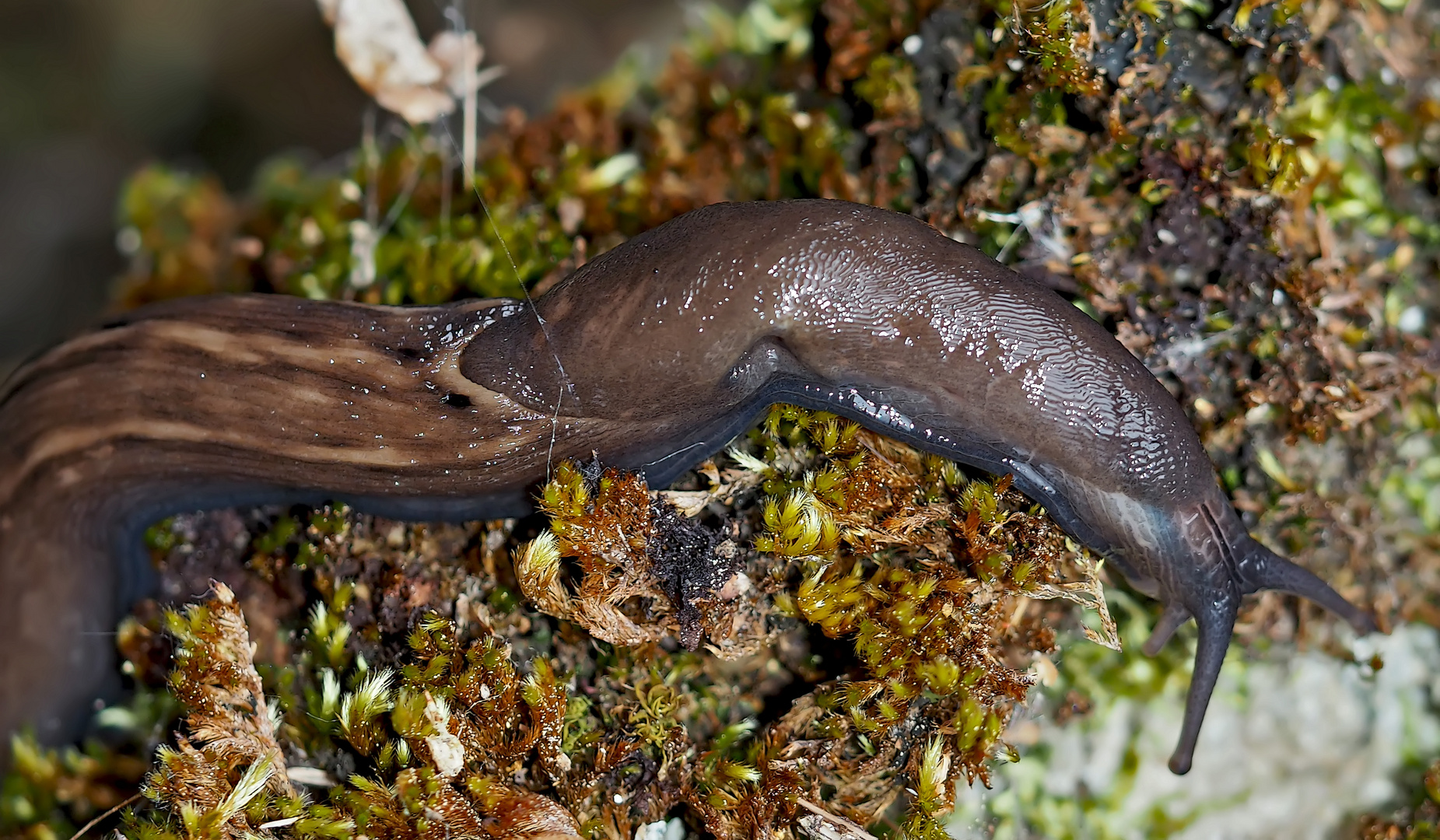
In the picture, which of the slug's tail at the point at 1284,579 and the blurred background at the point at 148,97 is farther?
the blurred background at the point at 148,97

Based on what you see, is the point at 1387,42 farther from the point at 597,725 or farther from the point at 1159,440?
the point at 597,725

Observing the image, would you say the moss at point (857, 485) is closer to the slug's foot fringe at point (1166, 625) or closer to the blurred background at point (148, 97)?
the slug's foot fringe at point (1166, 625)

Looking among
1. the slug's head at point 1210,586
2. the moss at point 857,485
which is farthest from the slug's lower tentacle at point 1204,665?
the moss at point 857,485

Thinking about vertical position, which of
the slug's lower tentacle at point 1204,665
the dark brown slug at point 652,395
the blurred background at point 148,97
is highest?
the blurred background at point 148,97

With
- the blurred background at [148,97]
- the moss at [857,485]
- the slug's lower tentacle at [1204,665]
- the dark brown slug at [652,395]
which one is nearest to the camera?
the dark brown slug at [652,395]

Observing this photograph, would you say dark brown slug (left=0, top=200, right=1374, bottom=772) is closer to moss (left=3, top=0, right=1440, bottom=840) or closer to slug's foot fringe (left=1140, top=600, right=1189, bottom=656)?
slug's foot fringe (left=1140, top=600, right=1189, bottom=656)

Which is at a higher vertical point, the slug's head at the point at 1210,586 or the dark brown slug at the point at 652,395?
the dark brown slug at the point at 652,395

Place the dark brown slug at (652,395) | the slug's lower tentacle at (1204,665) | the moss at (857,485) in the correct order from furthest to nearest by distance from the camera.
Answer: the slug's lower tentacle at (1204,665) < the moss at (857,485) < the dark brown slug at (652,395)

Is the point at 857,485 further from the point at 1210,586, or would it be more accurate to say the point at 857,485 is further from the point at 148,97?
the point at 148,97

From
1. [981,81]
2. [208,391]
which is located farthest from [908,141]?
[208,391]
